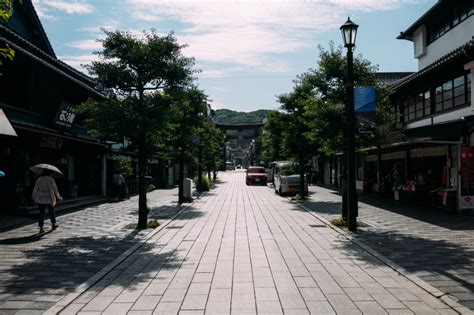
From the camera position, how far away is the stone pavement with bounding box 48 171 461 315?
5.98m

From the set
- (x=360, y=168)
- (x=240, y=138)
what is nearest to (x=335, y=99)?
(x=360, y=168)

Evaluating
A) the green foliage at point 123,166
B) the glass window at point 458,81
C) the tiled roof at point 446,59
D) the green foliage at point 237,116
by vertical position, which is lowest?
the green foliage at point 123,166

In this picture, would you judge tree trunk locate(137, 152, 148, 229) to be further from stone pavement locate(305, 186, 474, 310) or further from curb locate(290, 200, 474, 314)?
stone pavement locate(305, 186, 474, 310)

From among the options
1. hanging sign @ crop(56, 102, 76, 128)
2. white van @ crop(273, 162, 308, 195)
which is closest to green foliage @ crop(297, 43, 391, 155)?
hanging sign @ crop(56, 102, 76, 128)

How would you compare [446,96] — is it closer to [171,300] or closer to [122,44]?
[122,44]

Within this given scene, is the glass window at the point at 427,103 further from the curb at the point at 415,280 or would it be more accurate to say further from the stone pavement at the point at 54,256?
the stone pavement at the point at 54,256

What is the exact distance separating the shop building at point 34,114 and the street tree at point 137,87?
2673 millimetres

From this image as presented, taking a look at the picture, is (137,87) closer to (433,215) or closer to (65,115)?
(65,115)

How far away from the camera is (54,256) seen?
9.42 meters

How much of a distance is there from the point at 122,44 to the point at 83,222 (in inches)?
243

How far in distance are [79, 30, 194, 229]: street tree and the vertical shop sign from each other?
9.58 meters

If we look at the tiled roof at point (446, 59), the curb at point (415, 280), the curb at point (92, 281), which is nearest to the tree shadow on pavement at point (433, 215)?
the curb at point (415, 280)

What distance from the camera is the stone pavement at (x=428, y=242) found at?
7230mm

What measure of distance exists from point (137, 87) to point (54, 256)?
623 centimetres
